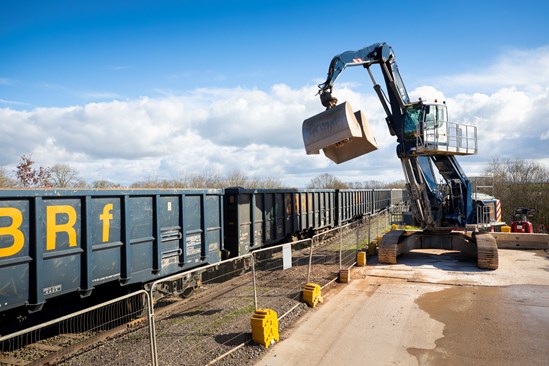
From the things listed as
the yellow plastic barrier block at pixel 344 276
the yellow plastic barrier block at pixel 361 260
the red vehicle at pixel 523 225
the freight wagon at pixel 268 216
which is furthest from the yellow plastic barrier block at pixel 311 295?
the red vehicle at pixel 523 225

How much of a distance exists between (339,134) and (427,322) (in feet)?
17.8

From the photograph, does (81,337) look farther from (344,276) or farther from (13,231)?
(344,276)

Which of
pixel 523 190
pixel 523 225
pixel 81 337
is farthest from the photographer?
pixel 523 190

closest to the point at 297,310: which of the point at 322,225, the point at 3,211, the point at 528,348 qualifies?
the point at 528,348

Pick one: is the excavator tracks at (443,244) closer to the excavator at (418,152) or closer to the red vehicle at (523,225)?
the excavator at (418,152)

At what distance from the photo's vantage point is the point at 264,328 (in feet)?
20.9

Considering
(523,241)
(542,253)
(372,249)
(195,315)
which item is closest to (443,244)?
(372,249)

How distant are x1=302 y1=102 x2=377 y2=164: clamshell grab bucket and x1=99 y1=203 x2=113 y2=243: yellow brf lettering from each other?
20.8 ft

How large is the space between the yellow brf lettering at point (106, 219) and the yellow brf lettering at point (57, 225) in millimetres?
611

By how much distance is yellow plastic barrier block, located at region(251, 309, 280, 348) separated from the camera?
640 cm

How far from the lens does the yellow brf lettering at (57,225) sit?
6.32m

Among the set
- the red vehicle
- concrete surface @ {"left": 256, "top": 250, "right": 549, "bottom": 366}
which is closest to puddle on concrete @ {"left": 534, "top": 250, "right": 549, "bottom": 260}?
the red vehicle

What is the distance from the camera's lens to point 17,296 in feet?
19.4

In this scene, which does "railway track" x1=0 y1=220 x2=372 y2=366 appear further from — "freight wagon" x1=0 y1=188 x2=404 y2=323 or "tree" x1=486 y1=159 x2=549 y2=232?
"tree" x1=486 y1=159 x2=549 y2=232
